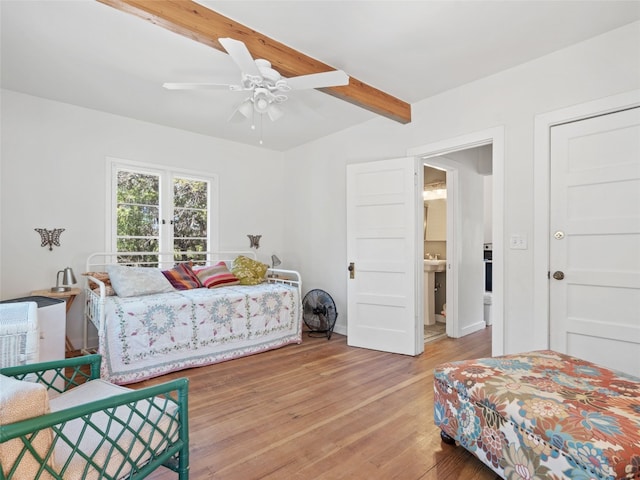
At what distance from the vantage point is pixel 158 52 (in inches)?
94.7

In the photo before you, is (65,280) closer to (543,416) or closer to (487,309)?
(543,416)

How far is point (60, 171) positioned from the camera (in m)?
3.33

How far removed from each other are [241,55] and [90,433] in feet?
6.27

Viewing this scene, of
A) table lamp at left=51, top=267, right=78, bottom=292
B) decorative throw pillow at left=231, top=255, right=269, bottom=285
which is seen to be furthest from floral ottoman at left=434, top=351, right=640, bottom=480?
table lamp at left=51, top=267, right=78, bottom=292

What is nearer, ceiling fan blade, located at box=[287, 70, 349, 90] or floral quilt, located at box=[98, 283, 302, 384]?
ceiling fan blade, located at box=[287, 70, 349, 90]

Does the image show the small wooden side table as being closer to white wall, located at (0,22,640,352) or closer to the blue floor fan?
white wall, located at (0,22,640,352)

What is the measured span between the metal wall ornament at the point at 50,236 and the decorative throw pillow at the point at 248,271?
1.79m

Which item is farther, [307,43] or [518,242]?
[518,242]

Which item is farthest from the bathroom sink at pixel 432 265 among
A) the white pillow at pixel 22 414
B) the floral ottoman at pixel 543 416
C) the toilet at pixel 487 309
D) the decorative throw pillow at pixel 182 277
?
the white pillow at pixel 22 414

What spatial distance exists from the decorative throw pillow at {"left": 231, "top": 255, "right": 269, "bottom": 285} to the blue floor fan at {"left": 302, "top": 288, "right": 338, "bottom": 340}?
0.66m

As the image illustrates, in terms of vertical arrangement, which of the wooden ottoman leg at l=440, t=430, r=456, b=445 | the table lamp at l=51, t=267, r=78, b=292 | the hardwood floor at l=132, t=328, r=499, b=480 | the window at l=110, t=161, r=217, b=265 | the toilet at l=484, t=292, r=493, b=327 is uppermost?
the window at l=110, t=161, r=217, b=265

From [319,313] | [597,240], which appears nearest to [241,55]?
[597,240]

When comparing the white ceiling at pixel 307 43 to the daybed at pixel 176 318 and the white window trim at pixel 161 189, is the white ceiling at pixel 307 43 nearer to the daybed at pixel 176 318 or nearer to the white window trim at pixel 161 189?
the white window trim at pixel 161 189

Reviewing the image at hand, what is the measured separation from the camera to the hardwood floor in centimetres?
165
